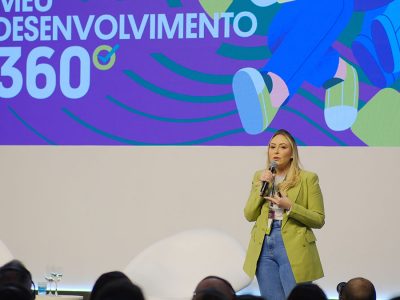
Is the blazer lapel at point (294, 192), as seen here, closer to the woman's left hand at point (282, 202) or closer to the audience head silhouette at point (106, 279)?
the woman's left hand at point (282, 202)

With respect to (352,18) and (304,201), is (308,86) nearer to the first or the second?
(352,18)

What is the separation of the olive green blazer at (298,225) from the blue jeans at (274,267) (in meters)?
0.03

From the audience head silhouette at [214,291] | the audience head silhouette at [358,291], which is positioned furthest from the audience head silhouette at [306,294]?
the audience head silhouette at [358,291]

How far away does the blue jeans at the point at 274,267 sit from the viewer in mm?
4879

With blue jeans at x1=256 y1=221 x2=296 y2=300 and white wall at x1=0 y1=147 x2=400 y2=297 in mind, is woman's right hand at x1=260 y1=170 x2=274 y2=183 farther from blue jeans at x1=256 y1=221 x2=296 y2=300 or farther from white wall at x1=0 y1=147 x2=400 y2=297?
white wall at x1=0 y1=147 x2=400 y2=297

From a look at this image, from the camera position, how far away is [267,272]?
4910 mm

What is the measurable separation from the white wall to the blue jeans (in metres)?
2.03

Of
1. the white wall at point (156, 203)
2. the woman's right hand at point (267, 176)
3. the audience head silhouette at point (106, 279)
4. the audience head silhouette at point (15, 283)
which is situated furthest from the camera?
the white wall at point (156, 203)

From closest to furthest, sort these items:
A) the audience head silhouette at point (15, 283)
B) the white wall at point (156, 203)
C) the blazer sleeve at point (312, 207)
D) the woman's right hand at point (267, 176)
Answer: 1. the audience head silhouette at point (15, 283)
2. the woman's right hand at point (267, 176)
3. the blazer sleeve at point (312, 207)
4. the white wall at point (156, 203)

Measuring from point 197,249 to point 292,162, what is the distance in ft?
2.25

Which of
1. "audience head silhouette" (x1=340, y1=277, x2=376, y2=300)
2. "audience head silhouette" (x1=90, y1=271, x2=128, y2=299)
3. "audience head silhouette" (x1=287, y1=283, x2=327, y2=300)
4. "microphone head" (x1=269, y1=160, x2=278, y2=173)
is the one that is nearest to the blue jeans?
"microphone head" (x1=269, y1=160, x2=278, y2=173)

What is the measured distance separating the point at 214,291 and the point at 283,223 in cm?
216

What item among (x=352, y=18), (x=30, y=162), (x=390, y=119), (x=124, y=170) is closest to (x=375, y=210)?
(x=390, y=119)

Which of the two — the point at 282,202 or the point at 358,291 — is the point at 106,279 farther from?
the point at 282,202
